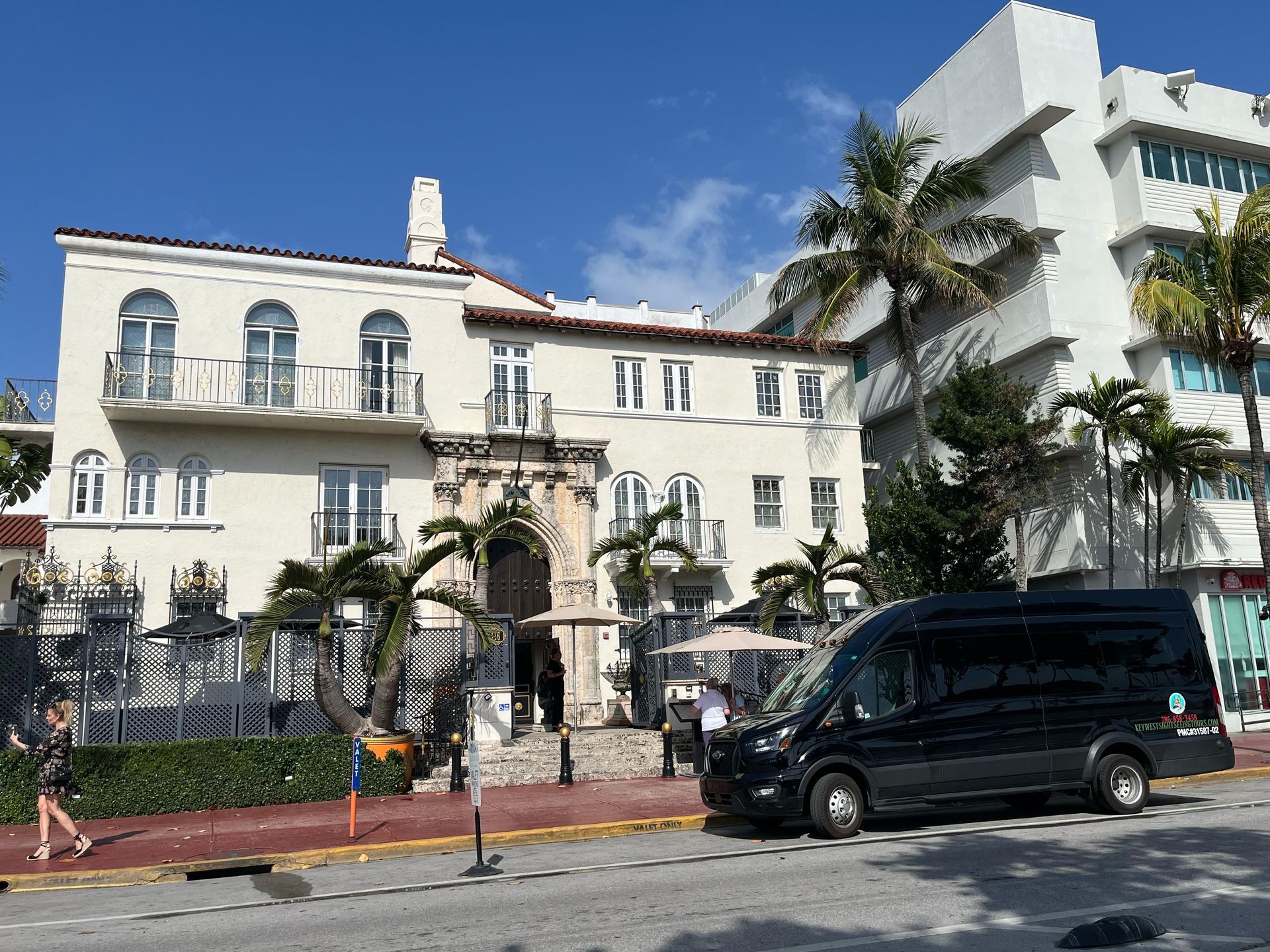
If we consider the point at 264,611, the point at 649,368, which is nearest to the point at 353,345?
the point at 649,368

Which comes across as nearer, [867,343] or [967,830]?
[967,830]

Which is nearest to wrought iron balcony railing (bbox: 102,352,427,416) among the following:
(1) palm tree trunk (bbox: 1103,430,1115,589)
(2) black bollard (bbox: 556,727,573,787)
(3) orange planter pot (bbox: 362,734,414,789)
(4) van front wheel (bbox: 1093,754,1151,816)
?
(3) orange planter pot (bbox: 362,734,414,789)

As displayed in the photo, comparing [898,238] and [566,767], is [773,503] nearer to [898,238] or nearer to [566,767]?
[898,238]

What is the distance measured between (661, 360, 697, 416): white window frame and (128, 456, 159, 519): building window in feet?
40.2

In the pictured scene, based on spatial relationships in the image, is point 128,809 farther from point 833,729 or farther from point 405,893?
point 833,729

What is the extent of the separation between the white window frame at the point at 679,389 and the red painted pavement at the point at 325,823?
1295cm

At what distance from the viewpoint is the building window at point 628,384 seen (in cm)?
2686

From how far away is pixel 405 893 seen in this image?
8.92 meters

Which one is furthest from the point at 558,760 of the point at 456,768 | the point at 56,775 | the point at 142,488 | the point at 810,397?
the point at 810,397

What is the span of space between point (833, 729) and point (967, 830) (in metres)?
1.73

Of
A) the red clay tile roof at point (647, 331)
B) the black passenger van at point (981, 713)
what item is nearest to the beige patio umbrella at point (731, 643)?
the black passenger van at point (981, 713)

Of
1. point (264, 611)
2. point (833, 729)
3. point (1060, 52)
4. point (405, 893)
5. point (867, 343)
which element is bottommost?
point (405, 893)

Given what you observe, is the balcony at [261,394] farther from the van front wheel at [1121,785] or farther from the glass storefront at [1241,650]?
the glass storefront at [1241,650]

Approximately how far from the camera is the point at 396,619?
15.5 meters
